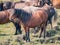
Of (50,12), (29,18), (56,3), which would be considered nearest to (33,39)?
(29,18)

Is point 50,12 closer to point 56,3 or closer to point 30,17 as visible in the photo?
point 30,17

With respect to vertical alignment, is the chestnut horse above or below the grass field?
above

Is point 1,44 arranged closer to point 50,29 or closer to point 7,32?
point 7,32

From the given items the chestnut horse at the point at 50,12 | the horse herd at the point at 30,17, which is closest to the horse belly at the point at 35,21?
the horse herd at the point at 30,17

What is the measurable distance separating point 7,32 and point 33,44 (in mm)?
2107

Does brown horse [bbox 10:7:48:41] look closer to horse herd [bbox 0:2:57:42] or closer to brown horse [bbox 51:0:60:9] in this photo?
horse herd [bbox 0:2:57:42]

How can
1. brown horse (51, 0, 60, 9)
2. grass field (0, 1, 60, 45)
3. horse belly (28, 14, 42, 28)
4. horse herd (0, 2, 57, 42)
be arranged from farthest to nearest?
1. brown horse (51, 0, 60, 9)
2. horse belly (28, 14, 42, 28)
3. horse herd (0, 2, 57, 42)
4. grass field (0, 1, 60, 45)

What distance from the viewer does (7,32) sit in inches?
405

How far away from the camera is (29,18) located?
8922mm

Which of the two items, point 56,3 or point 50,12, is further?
point 56,3

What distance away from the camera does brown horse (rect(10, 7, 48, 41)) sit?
862 cm

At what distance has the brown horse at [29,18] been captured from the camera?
28.3 ft

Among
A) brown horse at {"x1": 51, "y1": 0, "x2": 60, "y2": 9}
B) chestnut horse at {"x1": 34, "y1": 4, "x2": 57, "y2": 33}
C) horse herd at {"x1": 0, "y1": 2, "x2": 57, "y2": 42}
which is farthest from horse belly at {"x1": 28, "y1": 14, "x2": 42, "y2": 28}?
brown horse at {"x1": 51, "y1": 0, "x2": 60, "y2": 9}

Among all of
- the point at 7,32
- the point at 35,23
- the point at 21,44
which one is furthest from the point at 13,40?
the point at 7,32
